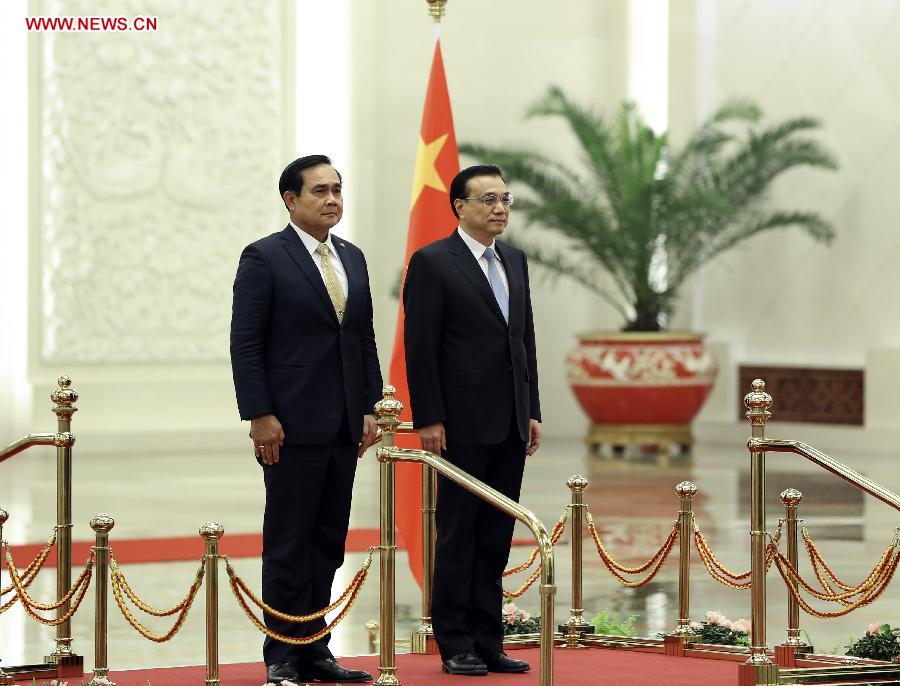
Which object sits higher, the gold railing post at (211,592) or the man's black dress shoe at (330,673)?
the gold railing post at (211,592)

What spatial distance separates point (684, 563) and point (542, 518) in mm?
4724

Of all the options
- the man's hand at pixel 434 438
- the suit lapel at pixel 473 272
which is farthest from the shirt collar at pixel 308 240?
the man's hand at pixel 434 438

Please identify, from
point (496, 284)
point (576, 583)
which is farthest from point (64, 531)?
point (576, 583)

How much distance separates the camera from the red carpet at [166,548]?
9828mm

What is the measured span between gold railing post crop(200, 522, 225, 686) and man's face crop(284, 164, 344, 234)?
108cm

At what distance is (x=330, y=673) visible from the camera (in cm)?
557

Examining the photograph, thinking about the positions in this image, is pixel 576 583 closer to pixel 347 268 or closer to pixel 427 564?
pixel 427 564

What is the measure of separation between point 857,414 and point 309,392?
40.5 feet

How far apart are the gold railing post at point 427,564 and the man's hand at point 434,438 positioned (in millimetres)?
809

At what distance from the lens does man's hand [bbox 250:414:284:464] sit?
215 inches

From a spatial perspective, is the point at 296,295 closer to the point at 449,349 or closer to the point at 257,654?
the point at 449,349

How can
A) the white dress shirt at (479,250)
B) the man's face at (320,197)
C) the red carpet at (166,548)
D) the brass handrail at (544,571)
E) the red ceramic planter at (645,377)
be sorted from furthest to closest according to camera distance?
1. the red ceramic planter at (645,377)
2. the red carpet at (166,548)
3. the white dress shirt at (479,250)
4. the man's face at (320,197)
5. the brass handrail at (544,571)

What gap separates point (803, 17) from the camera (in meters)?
17.8

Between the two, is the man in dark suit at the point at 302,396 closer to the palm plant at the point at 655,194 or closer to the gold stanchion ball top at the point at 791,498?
the gold stanchion ball top at the point at 791,498
